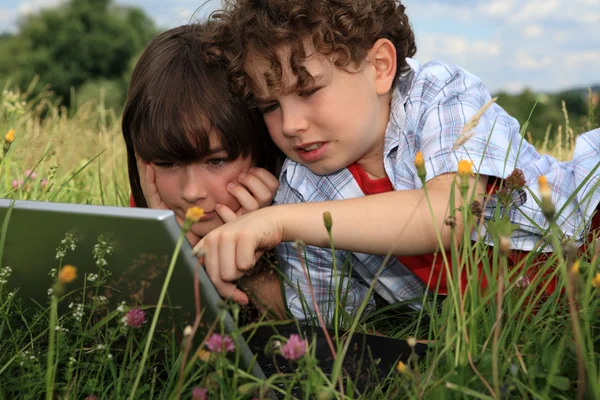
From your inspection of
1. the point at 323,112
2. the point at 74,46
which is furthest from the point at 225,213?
the point at 74,46

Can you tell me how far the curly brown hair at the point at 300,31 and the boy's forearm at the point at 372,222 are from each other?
53 cm

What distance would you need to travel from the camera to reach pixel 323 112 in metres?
2.11

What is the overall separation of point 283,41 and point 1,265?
3.67 feet

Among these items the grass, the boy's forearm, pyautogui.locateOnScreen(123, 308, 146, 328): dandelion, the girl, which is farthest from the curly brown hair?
pyautogui.locateOnScreen(123, 308, 146, 328): dandelion

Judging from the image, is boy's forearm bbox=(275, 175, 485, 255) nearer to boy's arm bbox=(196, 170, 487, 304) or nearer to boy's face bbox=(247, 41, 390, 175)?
→ boy's arm bbox=(196, 170, 487, 304)

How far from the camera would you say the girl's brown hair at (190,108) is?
93.8 inches

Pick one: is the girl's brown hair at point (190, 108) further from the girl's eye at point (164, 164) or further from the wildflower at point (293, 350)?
the wildflower at point (293, 350)

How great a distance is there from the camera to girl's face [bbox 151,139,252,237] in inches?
96.6

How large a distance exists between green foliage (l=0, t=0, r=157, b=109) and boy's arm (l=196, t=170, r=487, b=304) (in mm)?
29040

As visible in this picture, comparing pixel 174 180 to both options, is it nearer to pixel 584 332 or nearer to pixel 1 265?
pixel 1 265

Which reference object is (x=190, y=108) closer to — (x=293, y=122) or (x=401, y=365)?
(x=293, y=122)

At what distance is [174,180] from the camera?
2.54 meters

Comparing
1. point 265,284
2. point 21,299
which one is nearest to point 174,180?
point 265,284

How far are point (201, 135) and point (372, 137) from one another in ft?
1.98
